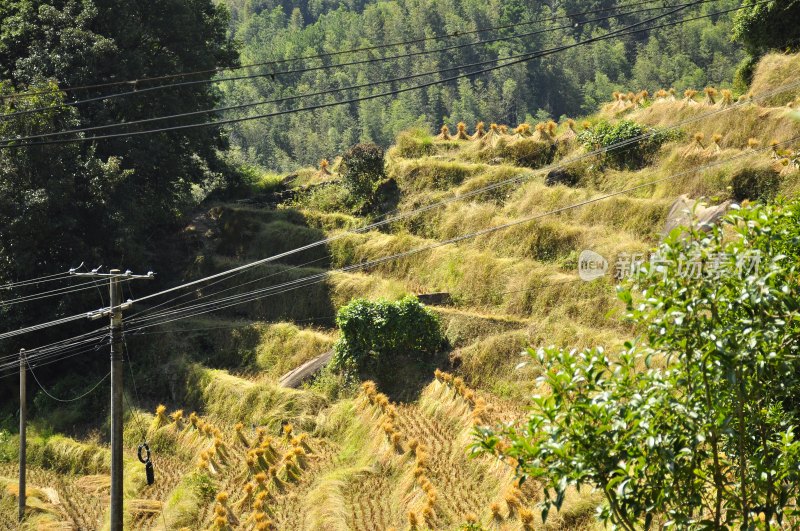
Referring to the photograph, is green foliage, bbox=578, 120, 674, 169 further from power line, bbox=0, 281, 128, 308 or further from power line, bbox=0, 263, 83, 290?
power line, bbox=0, 263, 83, 290

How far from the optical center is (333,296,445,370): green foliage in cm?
1830

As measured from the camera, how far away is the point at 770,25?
76.0ft

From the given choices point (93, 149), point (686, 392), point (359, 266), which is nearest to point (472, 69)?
point (93, 149)

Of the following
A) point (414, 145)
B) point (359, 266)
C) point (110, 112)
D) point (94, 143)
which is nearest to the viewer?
point (359, 266)

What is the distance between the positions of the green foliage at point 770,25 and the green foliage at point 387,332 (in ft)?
38.8

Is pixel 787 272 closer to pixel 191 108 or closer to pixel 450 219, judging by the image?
pixel 450 219

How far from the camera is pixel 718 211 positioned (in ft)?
57.8

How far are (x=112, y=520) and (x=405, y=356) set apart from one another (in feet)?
26.7

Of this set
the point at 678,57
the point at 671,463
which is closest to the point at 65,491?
the point at 671,463

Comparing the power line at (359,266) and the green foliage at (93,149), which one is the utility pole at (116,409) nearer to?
the power line at (359,266)

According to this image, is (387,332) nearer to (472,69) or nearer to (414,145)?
(414,145)

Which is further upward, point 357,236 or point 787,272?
point 787,272

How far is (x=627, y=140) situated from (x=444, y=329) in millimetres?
7114

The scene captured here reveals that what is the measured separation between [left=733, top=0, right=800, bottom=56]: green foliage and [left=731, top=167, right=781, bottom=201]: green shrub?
5770 millimetres
